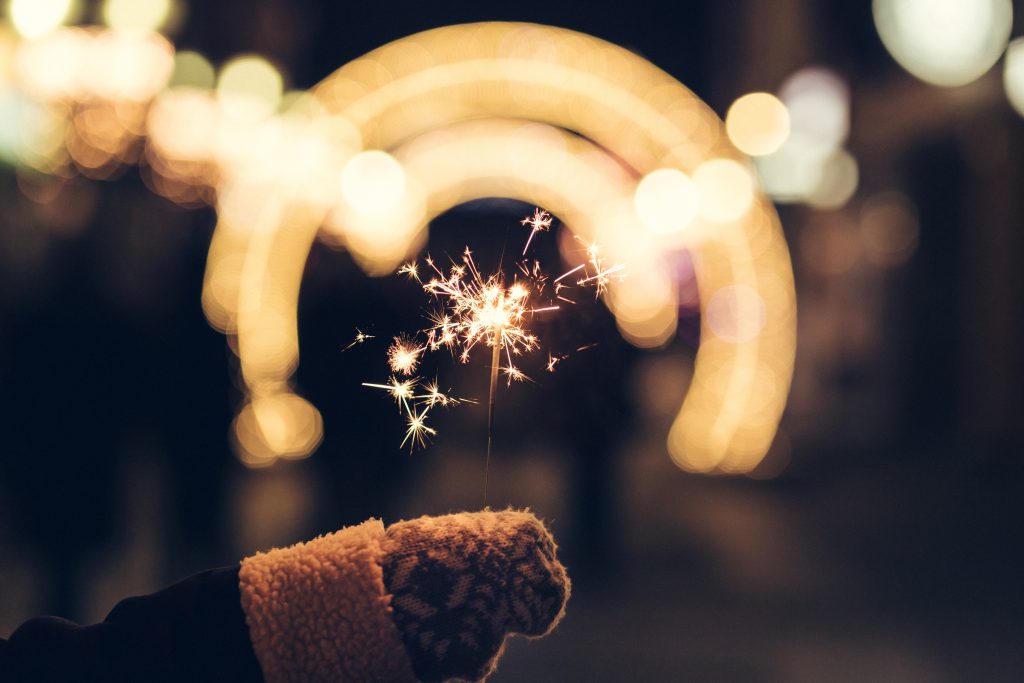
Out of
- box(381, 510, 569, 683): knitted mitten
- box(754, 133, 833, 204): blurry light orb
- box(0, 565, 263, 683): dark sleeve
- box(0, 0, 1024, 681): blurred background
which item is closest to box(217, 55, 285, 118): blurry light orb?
box(0, 0, 1024, 681): blurred background

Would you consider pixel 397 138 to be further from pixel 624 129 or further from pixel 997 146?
pixel 997 146

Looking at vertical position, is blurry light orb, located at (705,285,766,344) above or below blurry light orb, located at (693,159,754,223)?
below

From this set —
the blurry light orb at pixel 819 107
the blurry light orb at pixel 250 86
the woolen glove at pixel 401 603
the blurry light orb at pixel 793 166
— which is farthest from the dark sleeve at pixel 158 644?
the blurry light orb at pixel 819 107

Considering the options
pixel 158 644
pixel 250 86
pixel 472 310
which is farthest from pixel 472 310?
pixel 250 86

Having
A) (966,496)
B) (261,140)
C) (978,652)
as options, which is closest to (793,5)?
(966,496)

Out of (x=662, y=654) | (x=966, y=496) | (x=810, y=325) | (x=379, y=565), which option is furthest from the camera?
(x=810, y=325)

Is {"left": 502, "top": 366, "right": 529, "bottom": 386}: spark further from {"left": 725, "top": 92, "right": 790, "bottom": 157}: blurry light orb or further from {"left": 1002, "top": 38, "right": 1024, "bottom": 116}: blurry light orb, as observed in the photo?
{"left": 725, "top": 92, "right": 790, "bottom": 157}: blurry light orb

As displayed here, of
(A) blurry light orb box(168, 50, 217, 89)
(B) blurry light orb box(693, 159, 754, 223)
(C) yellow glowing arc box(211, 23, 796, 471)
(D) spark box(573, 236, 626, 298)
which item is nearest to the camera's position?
(D) spark box(573, 236, 626, 298)
